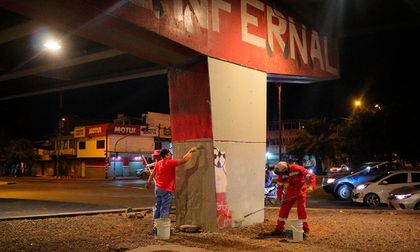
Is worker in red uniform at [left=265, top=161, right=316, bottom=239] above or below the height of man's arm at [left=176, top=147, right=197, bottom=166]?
below

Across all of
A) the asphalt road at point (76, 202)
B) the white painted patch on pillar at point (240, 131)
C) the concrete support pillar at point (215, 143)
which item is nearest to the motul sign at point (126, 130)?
the asphalt road at point (76, 202)

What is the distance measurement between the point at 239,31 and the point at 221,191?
12.3ft

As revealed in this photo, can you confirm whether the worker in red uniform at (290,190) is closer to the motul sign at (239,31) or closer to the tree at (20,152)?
the motul sign at (239,31)

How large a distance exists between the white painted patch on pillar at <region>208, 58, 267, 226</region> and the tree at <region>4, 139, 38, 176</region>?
2308 inches

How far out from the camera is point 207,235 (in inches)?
366

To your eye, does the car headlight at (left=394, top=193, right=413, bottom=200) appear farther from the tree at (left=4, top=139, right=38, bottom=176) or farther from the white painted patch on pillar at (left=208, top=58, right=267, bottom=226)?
the tree at (left=4, top=139, right=38, bottom=176)

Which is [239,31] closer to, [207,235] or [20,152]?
[207,235]

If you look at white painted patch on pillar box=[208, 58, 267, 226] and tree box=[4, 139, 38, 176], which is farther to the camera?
tree box=[4, 139, 38, 176]

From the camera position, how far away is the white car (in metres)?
18.4

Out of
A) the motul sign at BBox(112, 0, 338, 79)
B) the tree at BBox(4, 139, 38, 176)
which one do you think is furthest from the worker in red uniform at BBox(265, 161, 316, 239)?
the tree at BBox(4, 139, 38, 176)

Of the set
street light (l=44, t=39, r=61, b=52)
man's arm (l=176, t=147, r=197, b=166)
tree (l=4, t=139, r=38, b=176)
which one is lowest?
man's arm (l=176, t=147, r=197, b=166)

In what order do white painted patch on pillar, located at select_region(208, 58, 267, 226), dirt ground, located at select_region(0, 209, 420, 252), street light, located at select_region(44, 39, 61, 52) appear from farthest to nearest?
street light, located at select_region(44, 39, 61, 52) < white painted patch on pillar, located at select_region(208, 58, 267, 226) < dirt ground, located at select_region(0, 209, 420, 252)

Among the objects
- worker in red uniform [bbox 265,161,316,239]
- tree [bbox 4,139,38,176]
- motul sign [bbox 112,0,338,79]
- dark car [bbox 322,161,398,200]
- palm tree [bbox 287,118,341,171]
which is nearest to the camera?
motul sign [bbox 112,0,338,79]

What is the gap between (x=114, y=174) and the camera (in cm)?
5481
